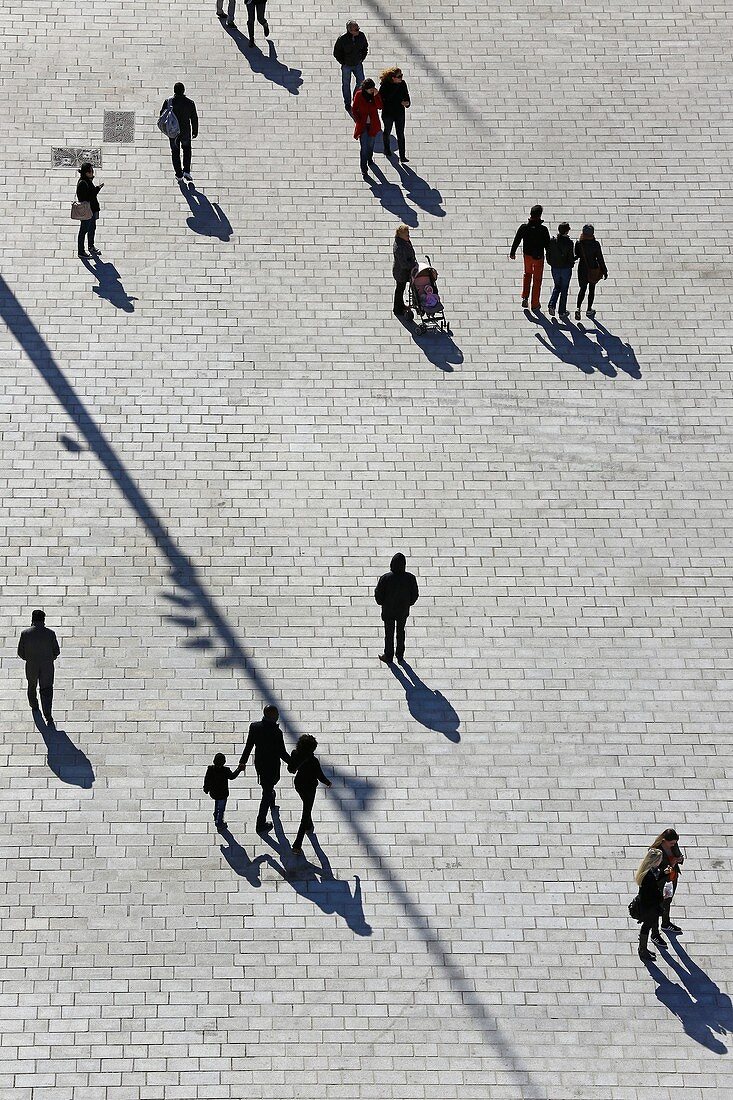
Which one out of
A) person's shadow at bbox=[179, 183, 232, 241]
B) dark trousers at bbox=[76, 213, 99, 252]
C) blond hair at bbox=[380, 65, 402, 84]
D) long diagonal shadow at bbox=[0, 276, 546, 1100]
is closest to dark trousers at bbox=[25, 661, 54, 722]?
long diagonal shadow at bbox=[0, 276, 546, 1100]

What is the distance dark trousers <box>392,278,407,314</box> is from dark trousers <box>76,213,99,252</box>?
3.81m

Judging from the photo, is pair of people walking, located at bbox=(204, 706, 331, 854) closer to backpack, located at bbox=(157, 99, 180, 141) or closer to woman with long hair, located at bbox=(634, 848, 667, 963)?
woman with long hair, located at bbox=(634, 848, 667, 963)

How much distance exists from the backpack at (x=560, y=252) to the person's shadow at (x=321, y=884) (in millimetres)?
8147

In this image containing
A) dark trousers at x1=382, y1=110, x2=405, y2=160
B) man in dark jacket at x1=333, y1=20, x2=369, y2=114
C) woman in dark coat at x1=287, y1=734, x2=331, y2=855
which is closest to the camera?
woman in dark coat at x1=287, y1=734, x2=331, y2=855

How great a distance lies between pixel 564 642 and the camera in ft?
62.0

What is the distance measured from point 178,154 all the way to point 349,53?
9.57 ft

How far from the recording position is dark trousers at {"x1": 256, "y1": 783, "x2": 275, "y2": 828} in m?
17.0

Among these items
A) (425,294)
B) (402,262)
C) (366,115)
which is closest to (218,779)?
(425,294)

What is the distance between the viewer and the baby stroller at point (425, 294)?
21469 millimetres

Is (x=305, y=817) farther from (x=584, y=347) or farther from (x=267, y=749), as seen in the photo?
(x=584, y=347)

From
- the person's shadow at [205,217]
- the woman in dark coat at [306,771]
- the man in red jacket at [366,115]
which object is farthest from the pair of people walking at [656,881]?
the man in red jacket at [366,115]

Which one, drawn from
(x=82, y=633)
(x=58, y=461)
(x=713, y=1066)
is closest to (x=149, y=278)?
(x=58, y=461)

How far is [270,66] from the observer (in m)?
24.9

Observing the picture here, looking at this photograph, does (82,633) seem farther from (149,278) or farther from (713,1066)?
(713,1066)
